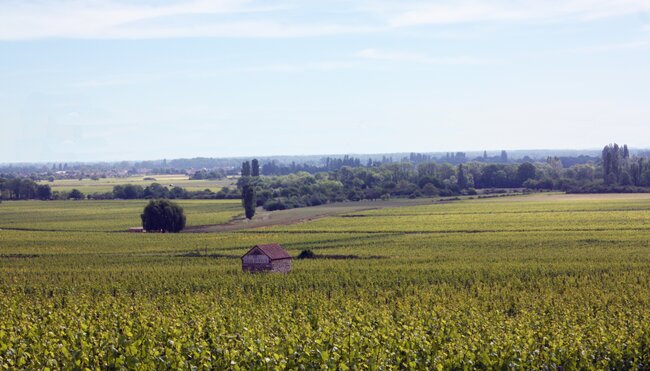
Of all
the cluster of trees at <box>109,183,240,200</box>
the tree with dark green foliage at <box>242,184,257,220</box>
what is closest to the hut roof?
the tree with dark green foliage at <box>242,184,257,220</box>

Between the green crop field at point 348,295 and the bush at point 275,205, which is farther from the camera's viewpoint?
the bush at point 275,205

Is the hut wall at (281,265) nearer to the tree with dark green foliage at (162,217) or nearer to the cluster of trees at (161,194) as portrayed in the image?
the tree with dark green foliage at (162,217)

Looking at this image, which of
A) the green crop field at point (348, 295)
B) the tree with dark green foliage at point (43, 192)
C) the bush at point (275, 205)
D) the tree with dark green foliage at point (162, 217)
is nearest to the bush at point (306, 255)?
the green crop field at point (348, 295)

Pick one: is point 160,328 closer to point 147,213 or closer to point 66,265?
point 66,265

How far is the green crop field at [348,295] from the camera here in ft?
99.9

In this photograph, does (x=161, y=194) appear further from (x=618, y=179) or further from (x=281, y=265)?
(x=281, y=265)

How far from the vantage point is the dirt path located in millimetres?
114619

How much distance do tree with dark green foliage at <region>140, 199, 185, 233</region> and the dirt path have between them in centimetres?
190

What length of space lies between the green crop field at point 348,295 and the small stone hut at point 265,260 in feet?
3.95

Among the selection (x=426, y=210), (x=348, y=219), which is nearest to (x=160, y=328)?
(x=348, y=219)

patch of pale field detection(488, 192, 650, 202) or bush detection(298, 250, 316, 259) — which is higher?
patch of pale field detection(488, 192, 650, 202)

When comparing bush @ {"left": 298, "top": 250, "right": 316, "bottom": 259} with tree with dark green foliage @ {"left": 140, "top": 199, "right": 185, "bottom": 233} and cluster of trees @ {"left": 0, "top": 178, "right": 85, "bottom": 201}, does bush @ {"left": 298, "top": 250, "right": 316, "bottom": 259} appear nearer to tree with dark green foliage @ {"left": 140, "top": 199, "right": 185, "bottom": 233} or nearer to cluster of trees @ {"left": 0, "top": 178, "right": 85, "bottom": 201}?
tree with dark green foliage @ {"left": 140, "top": 199, "right": 185, "bottom": 233}

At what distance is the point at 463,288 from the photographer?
5503 centimetres

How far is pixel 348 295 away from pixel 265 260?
13.7m
